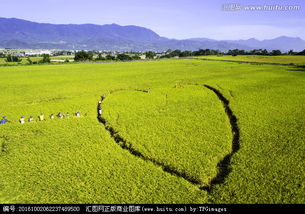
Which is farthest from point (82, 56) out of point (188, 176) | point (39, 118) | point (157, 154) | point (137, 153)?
point (188, 176)

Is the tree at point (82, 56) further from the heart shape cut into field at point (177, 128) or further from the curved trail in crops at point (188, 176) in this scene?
the curved trail in crops at point (188, 176)

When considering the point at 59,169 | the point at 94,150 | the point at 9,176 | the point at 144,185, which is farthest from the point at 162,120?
the point at 9,176

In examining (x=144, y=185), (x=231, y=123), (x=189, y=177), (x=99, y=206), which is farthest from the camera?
(x=231, y=123)

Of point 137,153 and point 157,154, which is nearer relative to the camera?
point 157,154

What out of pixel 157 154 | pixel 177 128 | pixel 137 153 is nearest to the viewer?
pixel 157 154

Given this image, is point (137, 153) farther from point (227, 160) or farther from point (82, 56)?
point (82, 56)

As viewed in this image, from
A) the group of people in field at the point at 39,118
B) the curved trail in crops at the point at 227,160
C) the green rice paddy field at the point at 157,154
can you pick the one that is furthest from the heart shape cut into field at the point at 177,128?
the group of people in field at the point at 39,118

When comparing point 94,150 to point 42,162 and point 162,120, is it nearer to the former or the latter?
point 42,162

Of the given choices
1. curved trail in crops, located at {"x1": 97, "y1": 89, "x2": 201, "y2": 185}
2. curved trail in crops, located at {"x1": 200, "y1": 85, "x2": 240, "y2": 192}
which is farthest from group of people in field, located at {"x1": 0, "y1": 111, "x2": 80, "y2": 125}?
curved trail in crops, located at {"x1": 200, "y1": 85, "x2": 240, "y2": 192}

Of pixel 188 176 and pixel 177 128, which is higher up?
pixel 177 128
